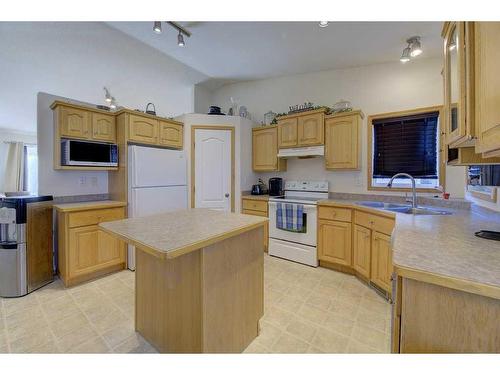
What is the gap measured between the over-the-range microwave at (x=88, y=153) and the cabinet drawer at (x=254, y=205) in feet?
6.24

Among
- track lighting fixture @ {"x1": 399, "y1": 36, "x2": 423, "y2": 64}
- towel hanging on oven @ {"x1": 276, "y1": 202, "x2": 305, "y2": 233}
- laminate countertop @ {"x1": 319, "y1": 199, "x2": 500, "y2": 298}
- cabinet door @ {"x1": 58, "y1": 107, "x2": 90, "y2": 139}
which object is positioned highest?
track lighting fixture @ {"x1": 399, "y1": 36, "x2": 423, "y2": 64}

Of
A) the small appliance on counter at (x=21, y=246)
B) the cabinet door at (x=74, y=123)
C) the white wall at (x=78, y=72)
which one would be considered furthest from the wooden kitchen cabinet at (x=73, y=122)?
A: the small appliance on counter at (x=21, y=246)

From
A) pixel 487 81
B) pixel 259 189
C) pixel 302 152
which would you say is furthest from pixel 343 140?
pixel 487 81

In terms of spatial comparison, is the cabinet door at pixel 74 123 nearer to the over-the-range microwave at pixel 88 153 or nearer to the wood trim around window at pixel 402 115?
the over-the-range microwave at pixel 88 153

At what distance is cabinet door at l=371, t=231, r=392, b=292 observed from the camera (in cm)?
208

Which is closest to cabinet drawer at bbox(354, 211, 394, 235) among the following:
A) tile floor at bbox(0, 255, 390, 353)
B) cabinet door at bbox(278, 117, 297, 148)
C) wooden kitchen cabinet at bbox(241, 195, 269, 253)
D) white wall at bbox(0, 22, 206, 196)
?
tile floor at bbox(0, 255, 390, 353)

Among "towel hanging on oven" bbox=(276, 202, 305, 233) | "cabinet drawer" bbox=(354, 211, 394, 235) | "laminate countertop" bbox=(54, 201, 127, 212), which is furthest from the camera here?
"towel hanging on oven" bbox=(276, 202, 305, 233)

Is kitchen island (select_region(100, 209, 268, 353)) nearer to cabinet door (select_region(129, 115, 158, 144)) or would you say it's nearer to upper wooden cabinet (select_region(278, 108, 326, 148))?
cabinet door (select_region(129, 115, 158, 144))

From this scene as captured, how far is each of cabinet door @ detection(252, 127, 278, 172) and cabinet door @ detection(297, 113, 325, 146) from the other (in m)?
0.45

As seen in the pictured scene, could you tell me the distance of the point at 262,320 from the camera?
5.97 feet

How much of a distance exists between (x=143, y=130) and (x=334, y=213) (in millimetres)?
2732
